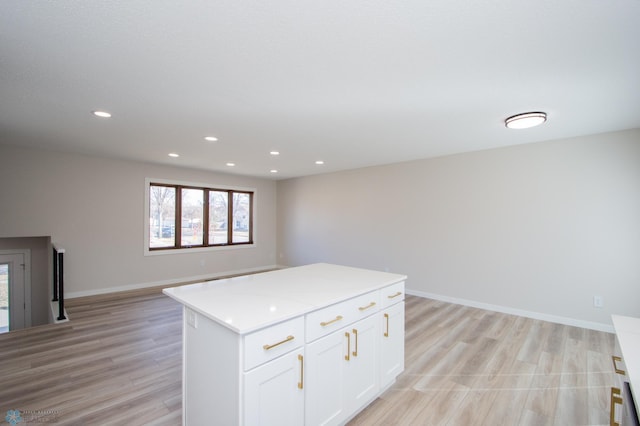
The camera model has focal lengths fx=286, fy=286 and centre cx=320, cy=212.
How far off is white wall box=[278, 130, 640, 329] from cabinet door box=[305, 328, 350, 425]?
3.37m

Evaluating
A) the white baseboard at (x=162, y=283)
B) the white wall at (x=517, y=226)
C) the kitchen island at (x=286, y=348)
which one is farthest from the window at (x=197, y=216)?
the kitchen island at (x=286, y=348)

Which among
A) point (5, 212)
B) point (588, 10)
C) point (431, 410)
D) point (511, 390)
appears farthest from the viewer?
point (5, 212)

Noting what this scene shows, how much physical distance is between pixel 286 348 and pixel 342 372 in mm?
543

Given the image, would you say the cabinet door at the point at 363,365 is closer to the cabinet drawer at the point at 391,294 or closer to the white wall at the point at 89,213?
the cabinet drawer at the point at 391,294

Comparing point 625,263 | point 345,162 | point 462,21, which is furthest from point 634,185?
point 345,162

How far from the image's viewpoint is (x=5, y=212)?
4176mm

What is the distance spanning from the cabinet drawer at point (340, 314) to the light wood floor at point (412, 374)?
0.72 m

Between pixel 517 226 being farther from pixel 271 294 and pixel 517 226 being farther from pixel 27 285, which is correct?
pixel 27 285

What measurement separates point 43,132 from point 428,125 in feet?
14.9

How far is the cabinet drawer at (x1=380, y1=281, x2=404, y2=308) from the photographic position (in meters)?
2.16

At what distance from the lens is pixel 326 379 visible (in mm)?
1671

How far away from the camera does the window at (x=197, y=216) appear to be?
18.6ft

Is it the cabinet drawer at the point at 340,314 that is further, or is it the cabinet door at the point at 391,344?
the cabinet door at the point at 391,344

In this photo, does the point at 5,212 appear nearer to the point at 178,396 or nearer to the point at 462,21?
the point at 178,396
